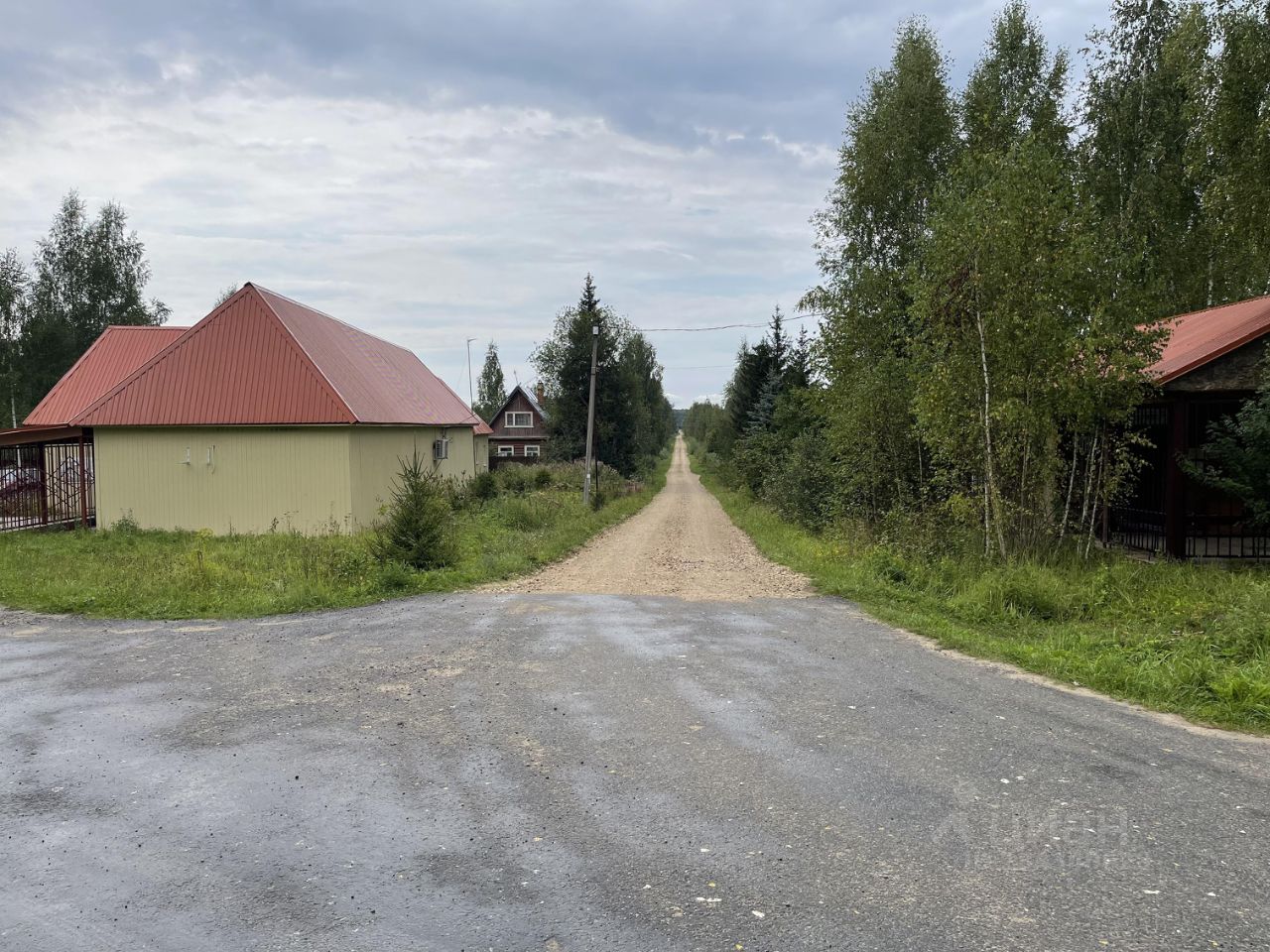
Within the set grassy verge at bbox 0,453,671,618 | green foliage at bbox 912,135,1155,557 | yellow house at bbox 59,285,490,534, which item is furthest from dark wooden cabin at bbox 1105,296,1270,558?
yellow house at bbox 59,285,490,534

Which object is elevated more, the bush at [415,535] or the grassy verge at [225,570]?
the bush at [415,535]

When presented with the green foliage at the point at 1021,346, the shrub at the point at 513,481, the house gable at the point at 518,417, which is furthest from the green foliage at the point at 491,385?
the green foliage at the point at 1021,346

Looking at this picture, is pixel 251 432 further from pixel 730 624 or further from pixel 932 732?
pixel 932 732

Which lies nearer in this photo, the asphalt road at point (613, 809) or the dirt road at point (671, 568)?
the asphalt road at point (613, 809)

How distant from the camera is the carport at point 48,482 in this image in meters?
20.1

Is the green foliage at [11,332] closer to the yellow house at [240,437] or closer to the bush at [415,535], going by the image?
the yellow house at [240,437]

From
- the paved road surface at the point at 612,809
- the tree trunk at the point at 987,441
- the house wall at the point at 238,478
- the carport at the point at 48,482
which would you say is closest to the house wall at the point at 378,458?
the house wall at the point at 238,478

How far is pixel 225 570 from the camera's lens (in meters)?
12.4

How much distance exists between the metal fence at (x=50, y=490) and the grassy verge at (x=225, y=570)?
2250 millimetres

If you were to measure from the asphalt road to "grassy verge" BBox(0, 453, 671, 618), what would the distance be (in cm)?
312

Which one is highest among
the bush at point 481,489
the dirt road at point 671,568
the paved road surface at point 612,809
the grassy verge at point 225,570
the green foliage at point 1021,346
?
the green foliage at point 1021,346

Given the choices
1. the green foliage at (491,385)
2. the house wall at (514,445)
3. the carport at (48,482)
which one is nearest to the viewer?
the carport at (48,482)

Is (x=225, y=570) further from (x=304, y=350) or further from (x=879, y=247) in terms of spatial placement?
(x=879, y=247)

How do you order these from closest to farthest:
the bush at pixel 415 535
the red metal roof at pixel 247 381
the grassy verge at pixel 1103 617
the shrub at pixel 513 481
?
the grassy verge at pixel 1103 617
the bush at pixel 415 535
the red metal roof at pixel 247 381
the shrub at pixel 513 481
